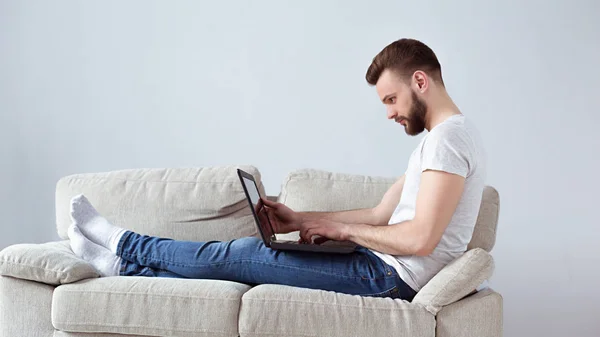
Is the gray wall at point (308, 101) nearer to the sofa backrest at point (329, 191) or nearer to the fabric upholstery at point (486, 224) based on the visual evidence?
the sofa backrest at point (329, 191)

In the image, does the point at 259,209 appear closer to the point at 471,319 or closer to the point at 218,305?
the point at 218,305

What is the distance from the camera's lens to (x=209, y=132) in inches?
135

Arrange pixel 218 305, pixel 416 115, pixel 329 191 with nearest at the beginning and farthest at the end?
pixel 218 305
pixel 416 115
pixel 329 191

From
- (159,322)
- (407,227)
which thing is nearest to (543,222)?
(407,227)

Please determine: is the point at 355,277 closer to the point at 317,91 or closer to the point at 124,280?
the point at 124,280

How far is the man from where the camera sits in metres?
1.91

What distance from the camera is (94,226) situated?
2371 mm

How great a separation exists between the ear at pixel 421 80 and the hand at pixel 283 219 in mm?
645

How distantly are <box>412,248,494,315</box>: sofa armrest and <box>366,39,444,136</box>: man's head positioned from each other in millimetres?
424

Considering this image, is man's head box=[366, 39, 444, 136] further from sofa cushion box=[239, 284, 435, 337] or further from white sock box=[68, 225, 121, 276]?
white sock box=[68, 225, 121, 276]

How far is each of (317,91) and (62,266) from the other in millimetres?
1592

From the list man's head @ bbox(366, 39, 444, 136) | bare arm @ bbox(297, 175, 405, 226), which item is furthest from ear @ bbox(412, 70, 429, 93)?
bare arm @ bbox(297, 175, 405, 226)

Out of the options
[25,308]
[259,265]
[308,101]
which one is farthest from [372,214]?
[25,308]

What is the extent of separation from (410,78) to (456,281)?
617 millimetres
